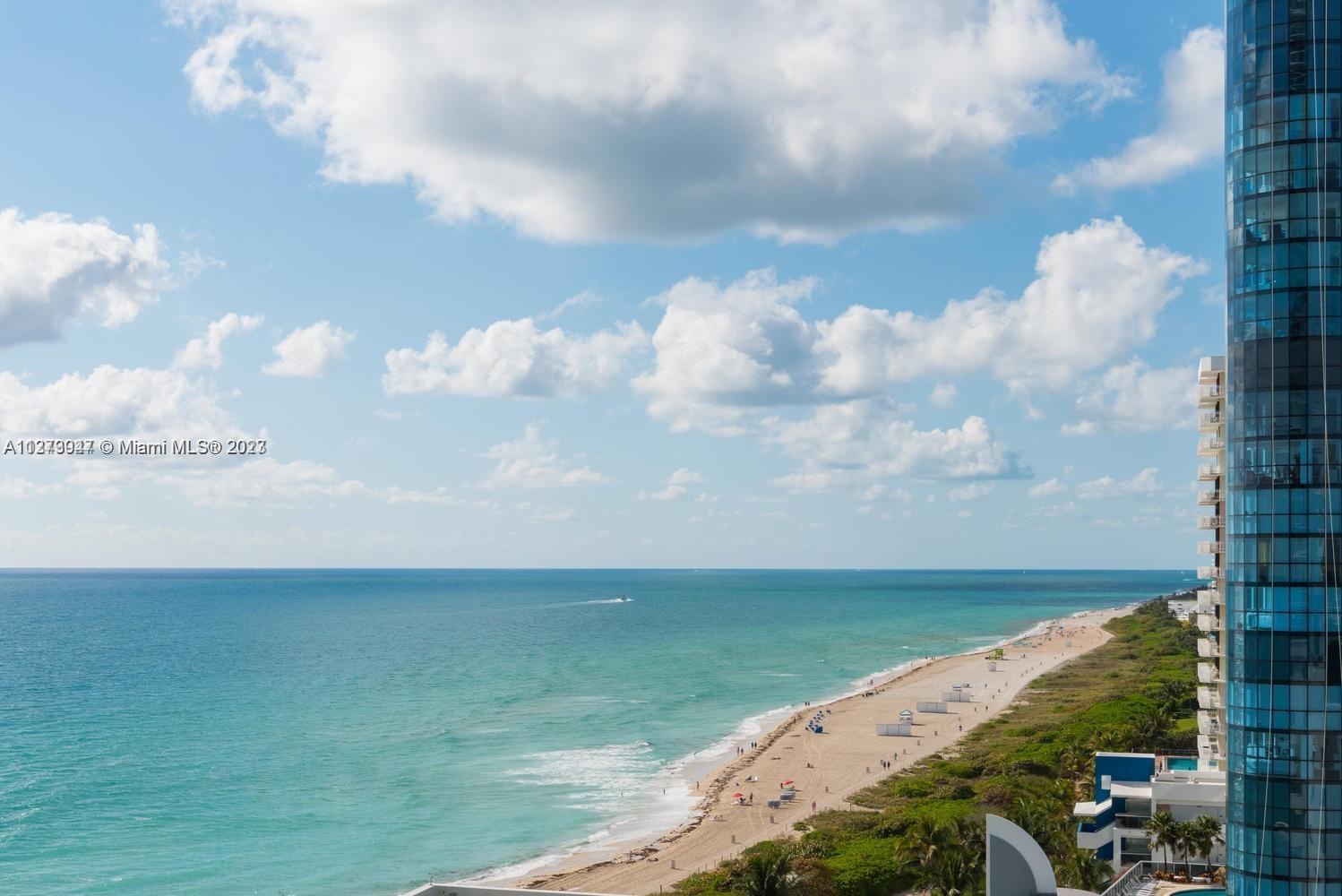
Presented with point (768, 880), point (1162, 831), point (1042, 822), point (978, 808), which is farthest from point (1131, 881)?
point (978, 808)

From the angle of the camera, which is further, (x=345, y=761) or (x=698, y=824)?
(x=345, y=761)

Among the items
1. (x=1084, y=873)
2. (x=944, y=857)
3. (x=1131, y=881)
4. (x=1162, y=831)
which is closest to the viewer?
(x=1084, y=873)

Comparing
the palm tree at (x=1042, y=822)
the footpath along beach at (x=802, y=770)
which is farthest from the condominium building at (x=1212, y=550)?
the footpath along beach at (x=802, y=770)

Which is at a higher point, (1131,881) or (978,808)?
(1131,881)

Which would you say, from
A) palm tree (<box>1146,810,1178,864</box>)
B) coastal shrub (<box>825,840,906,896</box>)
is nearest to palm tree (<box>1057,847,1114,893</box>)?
palm tree (<box>1146,810,1178,864</box>)

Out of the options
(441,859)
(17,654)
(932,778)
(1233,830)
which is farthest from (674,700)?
(17,654)

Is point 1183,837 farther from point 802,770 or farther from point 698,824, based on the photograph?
point 802,770
